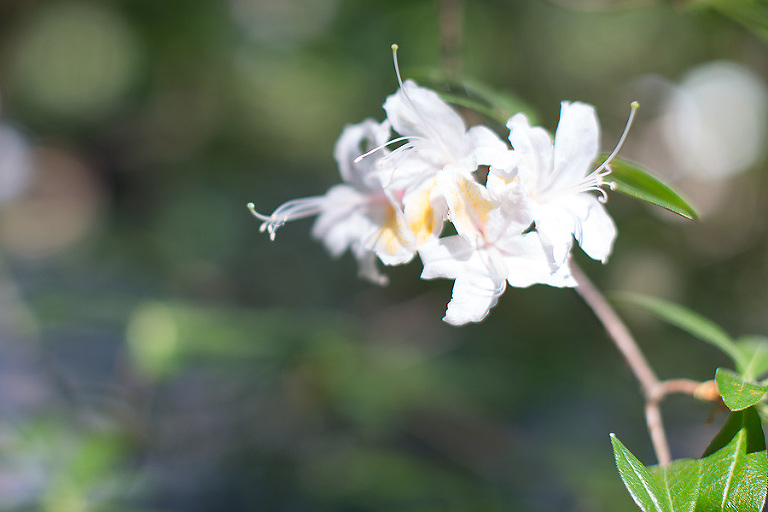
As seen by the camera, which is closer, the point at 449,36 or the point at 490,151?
the point at 490,151

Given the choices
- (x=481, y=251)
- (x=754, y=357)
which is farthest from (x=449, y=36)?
(x=754, y=357)

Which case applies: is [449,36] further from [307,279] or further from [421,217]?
[307,279]

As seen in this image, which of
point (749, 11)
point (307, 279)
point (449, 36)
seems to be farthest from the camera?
point (307, 279)

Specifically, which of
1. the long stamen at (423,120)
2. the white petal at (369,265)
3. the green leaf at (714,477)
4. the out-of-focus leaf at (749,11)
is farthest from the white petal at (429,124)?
the out-of-focus leaf at (749,11)

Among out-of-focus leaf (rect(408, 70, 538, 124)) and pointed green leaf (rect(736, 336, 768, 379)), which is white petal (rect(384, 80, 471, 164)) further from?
pointed green leaf (rect(736, 336, 768, 379))

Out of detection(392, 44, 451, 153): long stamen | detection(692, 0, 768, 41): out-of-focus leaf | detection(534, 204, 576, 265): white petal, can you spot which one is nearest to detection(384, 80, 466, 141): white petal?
detection(392, 44, 451, 153): long stamen

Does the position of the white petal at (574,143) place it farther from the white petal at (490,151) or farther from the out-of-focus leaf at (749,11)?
the out-of-focus leaf at (749,11)
